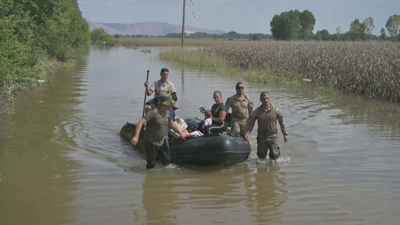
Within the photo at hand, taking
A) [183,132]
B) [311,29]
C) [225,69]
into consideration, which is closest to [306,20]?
[311,29]

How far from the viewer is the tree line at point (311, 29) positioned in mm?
53266

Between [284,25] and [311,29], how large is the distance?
1694 cm

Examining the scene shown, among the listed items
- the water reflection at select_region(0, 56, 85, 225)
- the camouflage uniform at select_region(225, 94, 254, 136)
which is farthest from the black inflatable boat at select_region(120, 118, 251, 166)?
the water reflection at select_region(0, 56, 85, 225)

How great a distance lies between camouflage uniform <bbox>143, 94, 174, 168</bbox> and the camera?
8328 mm

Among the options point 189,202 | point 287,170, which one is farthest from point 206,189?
point 287,170

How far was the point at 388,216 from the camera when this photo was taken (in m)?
6.60

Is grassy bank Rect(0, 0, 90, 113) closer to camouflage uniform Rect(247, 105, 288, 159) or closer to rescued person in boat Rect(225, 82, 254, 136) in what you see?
rescued person in boat Rect(225, 82, 254, 136)

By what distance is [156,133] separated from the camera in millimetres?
8508

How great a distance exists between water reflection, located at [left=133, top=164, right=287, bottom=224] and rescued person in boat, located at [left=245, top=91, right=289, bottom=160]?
36 centimetres

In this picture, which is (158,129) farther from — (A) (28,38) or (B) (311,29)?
(B) (311,29)

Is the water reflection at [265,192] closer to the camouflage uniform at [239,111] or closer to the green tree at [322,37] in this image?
the camouflage uniform at [239,111]

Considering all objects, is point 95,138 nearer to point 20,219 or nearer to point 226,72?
point 20,219

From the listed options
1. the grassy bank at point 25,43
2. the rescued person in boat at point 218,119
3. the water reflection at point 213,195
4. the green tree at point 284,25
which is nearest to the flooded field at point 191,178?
→ the water reflection at point 213,195

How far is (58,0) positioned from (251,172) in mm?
14849
